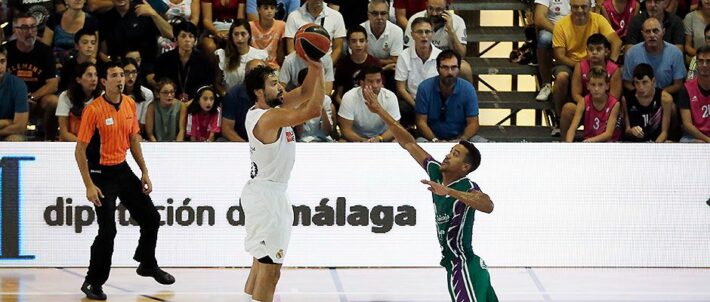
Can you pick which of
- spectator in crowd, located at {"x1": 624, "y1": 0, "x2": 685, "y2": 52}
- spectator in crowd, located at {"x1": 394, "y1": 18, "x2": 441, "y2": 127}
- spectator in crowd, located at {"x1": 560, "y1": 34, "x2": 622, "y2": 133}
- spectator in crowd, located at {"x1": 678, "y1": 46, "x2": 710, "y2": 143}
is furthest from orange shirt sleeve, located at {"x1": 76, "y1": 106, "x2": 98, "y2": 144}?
spectator in crowd, located at {"x1": 624, "y1": 0, "x2": 685, "y2": 52}

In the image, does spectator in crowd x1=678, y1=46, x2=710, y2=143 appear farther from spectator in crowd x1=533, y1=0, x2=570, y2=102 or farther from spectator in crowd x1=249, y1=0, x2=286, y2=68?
spectator in crowd x1=249, y1=0, x2=286, y2=68

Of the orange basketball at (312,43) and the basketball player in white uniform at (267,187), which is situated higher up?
the orange basketball at (312,43)

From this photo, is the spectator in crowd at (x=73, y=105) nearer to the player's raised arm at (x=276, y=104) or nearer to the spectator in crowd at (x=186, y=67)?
the spectator in crowd at (x=186, y=67)

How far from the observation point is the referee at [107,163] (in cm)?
1022

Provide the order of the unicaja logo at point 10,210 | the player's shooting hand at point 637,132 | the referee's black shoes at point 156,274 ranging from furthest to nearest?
the player's shooting hand at point 637,132
the unicaja logo at point 10,210
the referee's black shoes at point 156,274

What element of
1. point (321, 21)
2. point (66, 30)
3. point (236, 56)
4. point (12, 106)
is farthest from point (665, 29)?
point (12, 106)

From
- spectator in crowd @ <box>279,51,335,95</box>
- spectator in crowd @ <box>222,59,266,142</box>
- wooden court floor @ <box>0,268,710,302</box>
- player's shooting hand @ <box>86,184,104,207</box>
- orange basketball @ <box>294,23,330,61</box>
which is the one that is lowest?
wooden court floor @ <box>0,268,710,302</box>

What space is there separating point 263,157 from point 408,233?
3490mm

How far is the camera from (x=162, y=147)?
11852 millimetres

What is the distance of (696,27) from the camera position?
14.2 m

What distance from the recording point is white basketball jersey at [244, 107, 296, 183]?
8.77 metres

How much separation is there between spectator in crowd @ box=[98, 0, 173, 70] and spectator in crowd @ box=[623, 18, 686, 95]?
5.35 m

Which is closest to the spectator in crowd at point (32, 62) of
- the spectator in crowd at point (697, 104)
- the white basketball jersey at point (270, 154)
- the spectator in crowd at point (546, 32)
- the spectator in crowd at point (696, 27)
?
→ the white basketball jersey at point (270, 154)

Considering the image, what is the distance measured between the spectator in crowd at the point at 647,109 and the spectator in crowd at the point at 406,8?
3.02m
